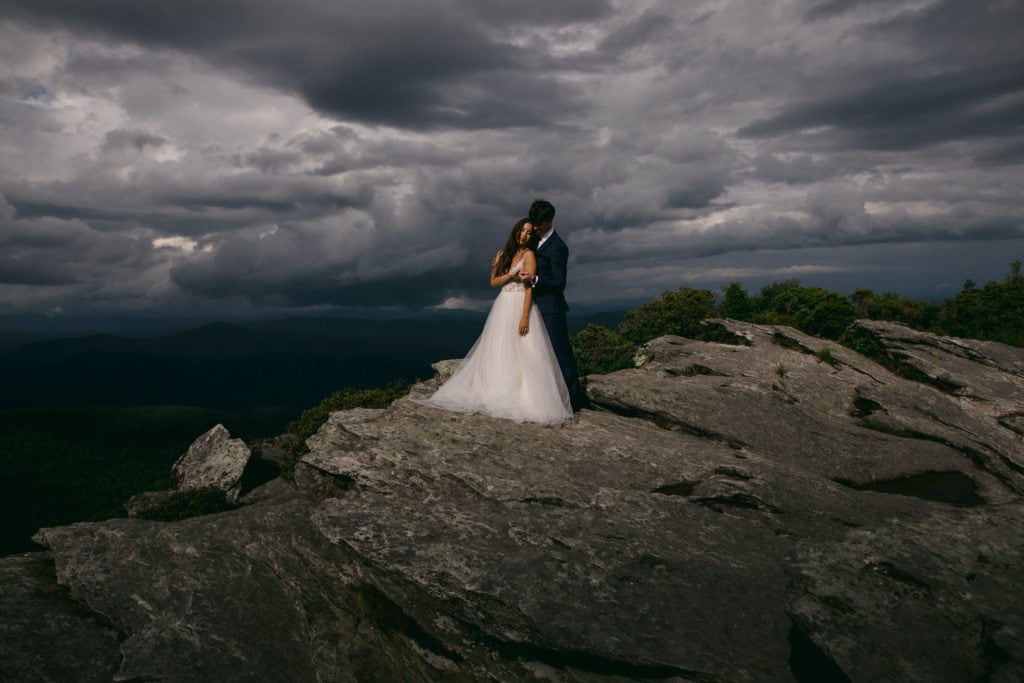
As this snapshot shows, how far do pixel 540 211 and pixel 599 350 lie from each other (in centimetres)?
2480

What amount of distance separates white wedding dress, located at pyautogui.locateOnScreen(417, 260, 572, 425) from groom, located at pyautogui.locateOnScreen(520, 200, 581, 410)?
28cm

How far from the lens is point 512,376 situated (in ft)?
52.4

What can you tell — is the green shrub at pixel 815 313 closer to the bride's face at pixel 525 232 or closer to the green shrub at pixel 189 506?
the bride's face at pixel 525 232

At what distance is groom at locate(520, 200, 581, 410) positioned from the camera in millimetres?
15500

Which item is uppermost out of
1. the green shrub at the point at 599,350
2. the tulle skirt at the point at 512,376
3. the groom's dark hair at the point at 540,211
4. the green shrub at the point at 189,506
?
the groom's dark hair at the point at 540,211

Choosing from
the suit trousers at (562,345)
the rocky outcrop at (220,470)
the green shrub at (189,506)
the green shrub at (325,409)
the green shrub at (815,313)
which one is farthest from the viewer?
the green shrub at (815,313)

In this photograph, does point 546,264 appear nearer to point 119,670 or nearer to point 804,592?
point 804,592

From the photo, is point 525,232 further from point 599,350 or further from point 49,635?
point 599,350

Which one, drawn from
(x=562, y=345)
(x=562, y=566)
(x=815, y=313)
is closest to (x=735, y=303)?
(x=815, y=313)

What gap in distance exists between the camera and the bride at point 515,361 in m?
15.6

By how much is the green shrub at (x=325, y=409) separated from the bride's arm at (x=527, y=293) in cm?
839

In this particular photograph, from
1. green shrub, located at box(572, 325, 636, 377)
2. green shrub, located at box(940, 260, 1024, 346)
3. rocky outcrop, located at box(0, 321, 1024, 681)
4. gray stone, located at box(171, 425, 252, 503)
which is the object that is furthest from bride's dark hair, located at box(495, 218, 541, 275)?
green shrub, located at box(940, 260, 1024, 346)

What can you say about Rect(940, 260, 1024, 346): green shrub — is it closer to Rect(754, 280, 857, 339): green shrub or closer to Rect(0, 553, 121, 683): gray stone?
Rect(754, 280, 857, 339): green shrub

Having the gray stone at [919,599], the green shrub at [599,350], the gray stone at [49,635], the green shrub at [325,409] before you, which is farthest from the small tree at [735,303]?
the gray stone at [49,635]
